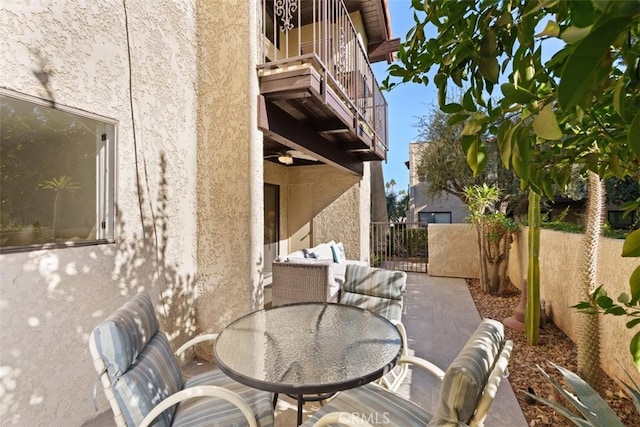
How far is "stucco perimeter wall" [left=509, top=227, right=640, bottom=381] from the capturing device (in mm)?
3027

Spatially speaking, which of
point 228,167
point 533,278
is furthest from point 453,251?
point 228,167

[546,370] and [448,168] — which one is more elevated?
[448,168]

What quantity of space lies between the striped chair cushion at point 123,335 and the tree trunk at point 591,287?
12.5 ft

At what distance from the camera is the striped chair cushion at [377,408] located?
5.93 ft

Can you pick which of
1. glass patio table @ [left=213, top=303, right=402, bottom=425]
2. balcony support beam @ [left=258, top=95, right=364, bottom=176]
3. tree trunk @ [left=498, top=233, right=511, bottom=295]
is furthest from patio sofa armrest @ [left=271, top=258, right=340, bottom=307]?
tree trunk @ [left=498, top=233, right=511, bottom=295]

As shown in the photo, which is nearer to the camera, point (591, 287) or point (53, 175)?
point (53, 175)

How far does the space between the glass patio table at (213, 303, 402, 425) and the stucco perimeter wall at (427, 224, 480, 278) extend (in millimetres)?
6339

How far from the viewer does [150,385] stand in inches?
69.3

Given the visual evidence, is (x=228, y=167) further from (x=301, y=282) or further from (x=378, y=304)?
(x=378, y=304)

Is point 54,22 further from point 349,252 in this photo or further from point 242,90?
point 349,252

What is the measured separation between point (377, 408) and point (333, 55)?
450 centimetres

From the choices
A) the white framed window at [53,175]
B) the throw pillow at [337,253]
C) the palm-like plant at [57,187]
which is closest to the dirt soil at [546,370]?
the throw pillow at [337,253]

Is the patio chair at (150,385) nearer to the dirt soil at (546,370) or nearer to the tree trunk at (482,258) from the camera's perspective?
the dirt soil at (546,370)

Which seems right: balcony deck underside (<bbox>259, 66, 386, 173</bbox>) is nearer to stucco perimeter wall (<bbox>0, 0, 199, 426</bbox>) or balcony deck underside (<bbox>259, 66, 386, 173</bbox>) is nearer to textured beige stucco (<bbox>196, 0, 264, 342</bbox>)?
textured beige stucco (<bbox>196, 0, 264, 342</bbox>)
